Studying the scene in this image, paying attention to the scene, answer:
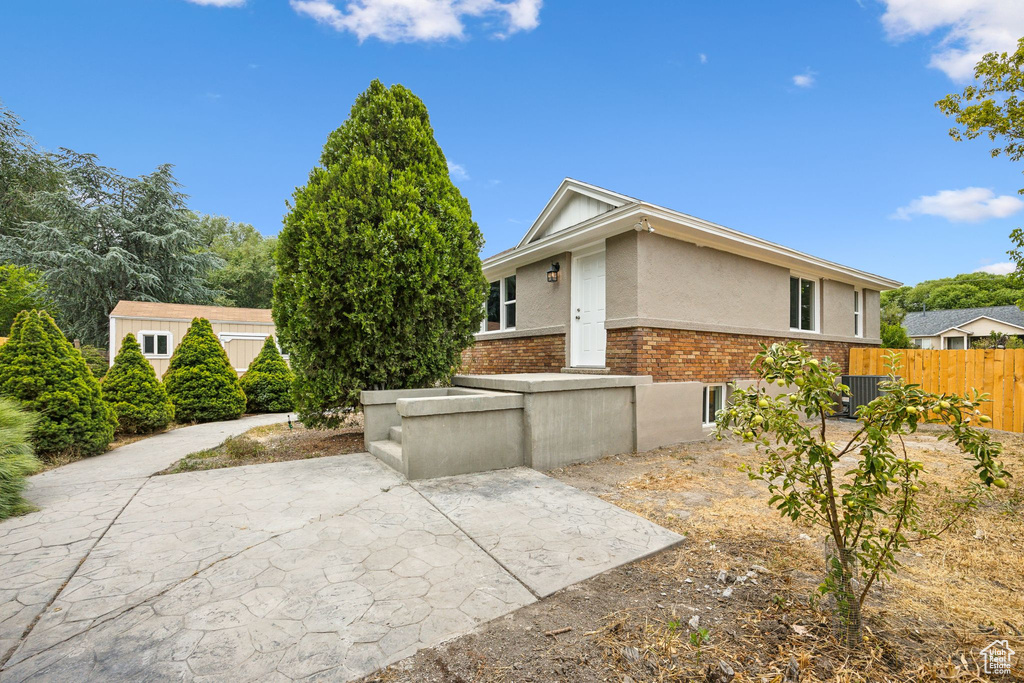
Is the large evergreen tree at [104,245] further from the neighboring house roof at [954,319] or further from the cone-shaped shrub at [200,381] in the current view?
the neighboring house roof at [954,319]

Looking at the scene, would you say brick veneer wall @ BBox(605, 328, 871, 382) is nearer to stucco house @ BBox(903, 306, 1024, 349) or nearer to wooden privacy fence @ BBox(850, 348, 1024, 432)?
wooden privacy fence @ BBox(850, 348, 1024, 432)

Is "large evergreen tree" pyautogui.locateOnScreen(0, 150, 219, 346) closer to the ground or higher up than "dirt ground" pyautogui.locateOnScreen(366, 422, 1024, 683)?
higher up

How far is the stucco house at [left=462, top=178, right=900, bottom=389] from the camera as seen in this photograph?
700 centimetres

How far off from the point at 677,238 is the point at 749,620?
628 centimetres

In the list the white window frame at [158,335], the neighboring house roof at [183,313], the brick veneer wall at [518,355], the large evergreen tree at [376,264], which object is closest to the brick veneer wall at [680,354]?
the brick veneer wall at [518,355]

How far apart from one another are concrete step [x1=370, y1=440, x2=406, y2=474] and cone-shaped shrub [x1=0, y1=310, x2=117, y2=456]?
3.79 m

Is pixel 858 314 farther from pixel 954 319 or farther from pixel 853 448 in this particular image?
pixel 954 319

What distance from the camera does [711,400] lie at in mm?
8141

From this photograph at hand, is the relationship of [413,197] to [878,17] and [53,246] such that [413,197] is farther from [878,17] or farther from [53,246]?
[53,246]

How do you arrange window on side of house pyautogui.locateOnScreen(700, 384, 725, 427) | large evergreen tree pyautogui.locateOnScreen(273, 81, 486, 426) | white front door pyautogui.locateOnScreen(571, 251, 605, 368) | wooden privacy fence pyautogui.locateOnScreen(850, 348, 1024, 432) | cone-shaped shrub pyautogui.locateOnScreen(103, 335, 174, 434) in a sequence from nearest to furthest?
large evergreen tree pyautogui.locateOnScreen(273, 81, 486, 426) → cone-shaped shrub pyautogui.locateOnScreen(103, 335, 174, 434) → white front door pyautogui.locateOnScreen(571, 251, 605, 368) → window on side of house pyautogui.locateOnScreen(700, 384, 725, 427) → wooden privacy fence pyautogui.locateOnScreen(850, 348, 1024, 432)

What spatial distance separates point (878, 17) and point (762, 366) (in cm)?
998

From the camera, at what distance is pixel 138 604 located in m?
2.28

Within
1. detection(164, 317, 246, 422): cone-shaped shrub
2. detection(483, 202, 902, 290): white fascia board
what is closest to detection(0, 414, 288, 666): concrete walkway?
detection(164, 317, 246, 422): cone-shaped shrub

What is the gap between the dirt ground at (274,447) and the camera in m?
5.33
